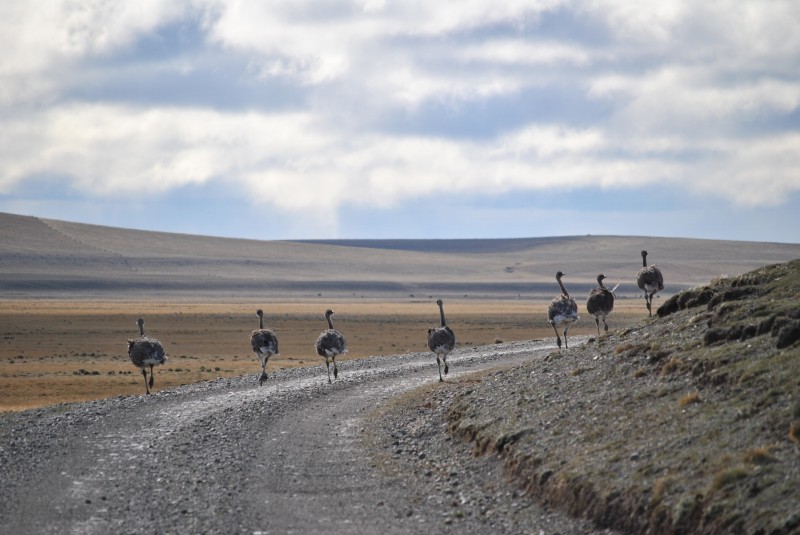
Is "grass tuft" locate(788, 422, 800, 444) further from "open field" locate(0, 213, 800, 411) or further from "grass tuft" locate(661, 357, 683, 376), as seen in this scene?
"open field" locate(0, 213, 800, 411)

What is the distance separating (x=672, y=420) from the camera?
14516 millimetres

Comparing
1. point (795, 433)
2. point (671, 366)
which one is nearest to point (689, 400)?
point (671, 366)

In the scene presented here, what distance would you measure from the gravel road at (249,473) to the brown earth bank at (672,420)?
0.60 meters

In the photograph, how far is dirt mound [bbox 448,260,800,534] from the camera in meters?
11.7

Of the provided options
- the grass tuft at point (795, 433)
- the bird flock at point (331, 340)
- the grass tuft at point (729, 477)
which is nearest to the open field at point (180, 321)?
the bird flock at point (331, 340)

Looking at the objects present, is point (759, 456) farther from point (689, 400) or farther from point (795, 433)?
point (689, 400)

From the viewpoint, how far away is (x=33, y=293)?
16375 cm

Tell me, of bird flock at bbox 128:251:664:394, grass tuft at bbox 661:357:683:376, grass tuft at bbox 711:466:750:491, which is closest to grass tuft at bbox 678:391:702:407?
grass tuft at bbox 661:357:683:376

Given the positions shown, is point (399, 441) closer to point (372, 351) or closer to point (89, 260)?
point (372, 351)

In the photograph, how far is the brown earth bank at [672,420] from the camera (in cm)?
1170

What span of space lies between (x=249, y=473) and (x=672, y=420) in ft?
21.4

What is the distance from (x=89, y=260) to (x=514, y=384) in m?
184

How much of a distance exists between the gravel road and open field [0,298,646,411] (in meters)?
12.2

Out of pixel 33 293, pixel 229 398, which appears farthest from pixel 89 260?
pixel 229 398
